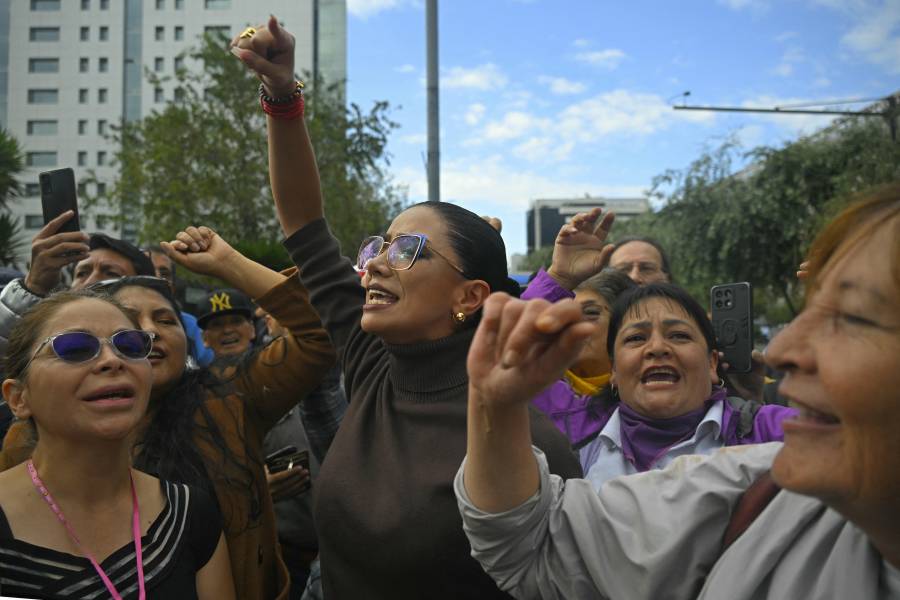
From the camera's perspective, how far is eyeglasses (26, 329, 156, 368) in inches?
85.0

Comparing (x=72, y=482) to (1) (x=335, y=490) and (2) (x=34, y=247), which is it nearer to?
(1) (x=335, y=490)

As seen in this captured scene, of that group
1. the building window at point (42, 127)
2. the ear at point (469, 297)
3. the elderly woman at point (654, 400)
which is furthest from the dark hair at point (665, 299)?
the building window at point (42, 127)

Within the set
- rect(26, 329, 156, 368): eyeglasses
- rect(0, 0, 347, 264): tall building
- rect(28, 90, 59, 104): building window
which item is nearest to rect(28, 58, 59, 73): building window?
rect(0, 0, 347, 264): tall building

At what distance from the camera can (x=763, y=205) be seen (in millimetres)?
19812

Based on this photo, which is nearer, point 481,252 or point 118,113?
point 481,252

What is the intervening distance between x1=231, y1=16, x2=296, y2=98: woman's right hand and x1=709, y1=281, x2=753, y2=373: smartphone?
1.79 m

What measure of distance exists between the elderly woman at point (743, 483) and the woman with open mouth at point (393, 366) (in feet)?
1.49

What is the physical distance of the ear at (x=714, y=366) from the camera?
2.85 m

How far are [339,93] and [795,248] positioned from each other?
44.3ft

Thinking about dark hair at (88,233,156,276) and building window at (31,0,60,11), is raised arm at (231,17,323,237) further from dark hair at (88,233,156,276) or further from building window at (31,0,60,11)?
building window at (31,0,60,11)

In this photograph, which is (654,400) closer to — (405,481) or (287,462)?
(405,481)

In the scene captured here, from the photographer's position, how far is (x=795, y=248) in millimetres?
19750

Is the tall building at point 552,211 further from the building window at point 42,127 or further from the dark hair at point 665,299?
the dark hair at point 665,299

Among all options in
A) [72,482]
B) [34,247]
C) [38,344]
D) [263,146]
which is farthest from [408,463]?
[263,146]
